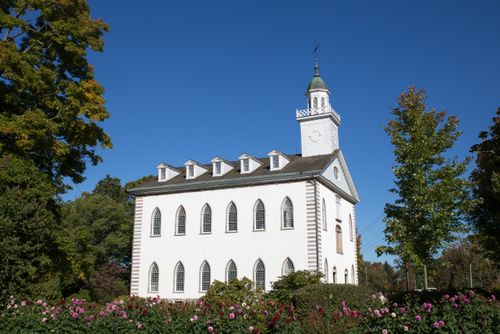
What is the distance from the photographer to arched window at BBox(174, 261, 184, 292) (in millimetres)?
33531

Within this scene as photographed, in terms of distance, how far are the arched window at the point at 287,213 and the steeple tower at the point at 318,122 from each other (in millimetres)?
6641

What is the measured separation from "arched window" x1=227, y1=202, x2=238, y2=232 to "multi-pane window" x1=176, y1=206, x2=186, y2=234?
3.48 metres

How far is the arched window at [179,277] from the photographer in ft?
110

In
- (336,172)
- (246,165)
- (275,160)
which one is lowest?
(336,172)

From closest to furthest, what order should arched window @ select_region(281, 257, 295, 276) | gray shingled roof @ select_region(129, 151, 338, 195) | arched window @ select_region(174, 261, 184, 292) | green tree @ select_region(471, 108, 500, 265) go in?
green tree @ select_region(471, 108, 500, 265) < arched window @ select_region(281, 257, 295, 276) < gray shingled roof @ select_region(129, 151, 338, 195) < arched window @ select_region(174, 261, 184, 292)

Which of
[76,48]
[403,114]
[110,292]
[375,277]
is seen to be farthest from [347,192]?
[375,277]

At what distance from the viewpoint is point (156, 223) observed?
116 ft

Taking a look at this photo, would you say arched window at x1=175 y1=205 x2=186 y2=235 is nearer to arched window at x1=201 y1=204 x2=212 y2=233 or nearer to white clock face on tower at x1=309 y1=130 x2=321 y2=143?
arched window at x1=201 y1=204 x2=212 y2=233

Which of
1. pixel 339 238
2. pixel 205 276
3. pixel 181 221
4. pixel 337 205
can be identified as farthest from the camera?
pixel 337 205

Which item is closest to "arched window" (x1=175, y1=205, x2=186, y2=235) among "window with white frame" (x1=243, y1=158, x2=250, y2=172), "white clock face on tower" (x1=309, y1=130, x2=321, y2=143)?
"window with white frame" (x1=243, y1=158, x2=250, y2=172)

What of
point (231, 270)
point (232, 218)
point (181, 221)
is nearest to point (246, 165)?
point (232, 218)

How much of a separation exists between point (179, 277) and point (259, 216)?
7.10 meters

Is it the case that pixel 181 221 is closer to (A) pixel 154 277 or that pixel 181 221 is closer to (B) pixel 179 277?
(B) pixel 179 277

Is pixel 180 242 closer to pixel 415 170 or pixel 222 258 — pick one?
pixel 222 258
